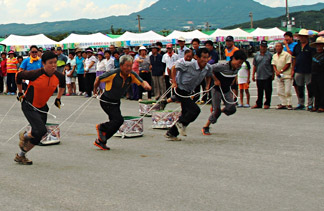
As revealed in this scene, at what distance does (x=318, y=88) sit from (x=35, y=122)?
8256 mm

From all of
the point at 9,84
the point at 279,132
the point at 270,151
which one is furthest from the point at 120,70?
the point at 9,84

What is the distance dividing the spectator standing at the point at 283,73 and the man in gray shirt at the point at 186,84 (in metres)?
4.93

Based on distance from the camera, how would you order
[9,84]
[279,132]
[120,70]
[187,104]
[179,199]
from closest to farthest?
[179,199]
[120,70]
[187,104]
[279,132]
[9,84]

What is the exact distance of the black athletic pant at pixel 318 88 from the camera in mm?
13531

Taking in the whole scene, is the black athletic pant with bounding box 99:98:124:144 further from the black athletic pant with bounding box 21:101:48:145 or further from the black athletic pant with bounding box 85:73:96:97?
the black athletic pant with bounding box 85:73:96:97

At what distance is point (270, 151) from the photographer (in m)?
8.77

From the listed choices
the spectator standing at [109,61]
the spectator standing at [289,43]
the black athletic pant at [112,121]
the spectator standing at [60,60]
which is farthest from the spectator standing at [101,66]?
→ the black athletic pant at [112,121]

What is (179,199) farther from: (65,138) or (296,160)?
(65,138)

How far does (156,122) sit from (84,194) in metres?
5.62

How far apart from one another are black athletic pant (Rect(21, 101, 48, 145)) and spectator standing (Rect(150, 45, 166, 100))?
9.68 m

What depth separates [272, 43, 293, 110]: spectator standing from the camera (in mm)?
14516

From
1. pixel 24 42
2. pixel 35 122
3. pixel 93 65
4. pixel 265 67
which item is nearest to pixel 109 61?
pixel 93 65

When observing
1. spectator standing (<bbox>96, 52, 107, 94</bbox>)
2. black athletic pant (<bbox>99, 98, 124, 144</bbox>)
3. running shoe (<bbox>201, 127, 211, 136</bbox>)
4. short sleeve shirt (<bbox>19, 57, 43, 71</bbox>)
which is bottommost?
running shoe (<bbox>201, 127, 211, 136</bbox>)

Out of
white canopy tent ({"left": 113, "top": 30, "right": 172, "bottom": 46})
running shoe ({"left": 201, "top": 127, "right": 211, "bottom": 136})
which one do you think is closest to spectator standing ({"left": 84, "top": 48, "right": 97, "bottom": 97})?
running shoe ({"left": 201, "top": 127, "right": 211, "bottom": 136})
